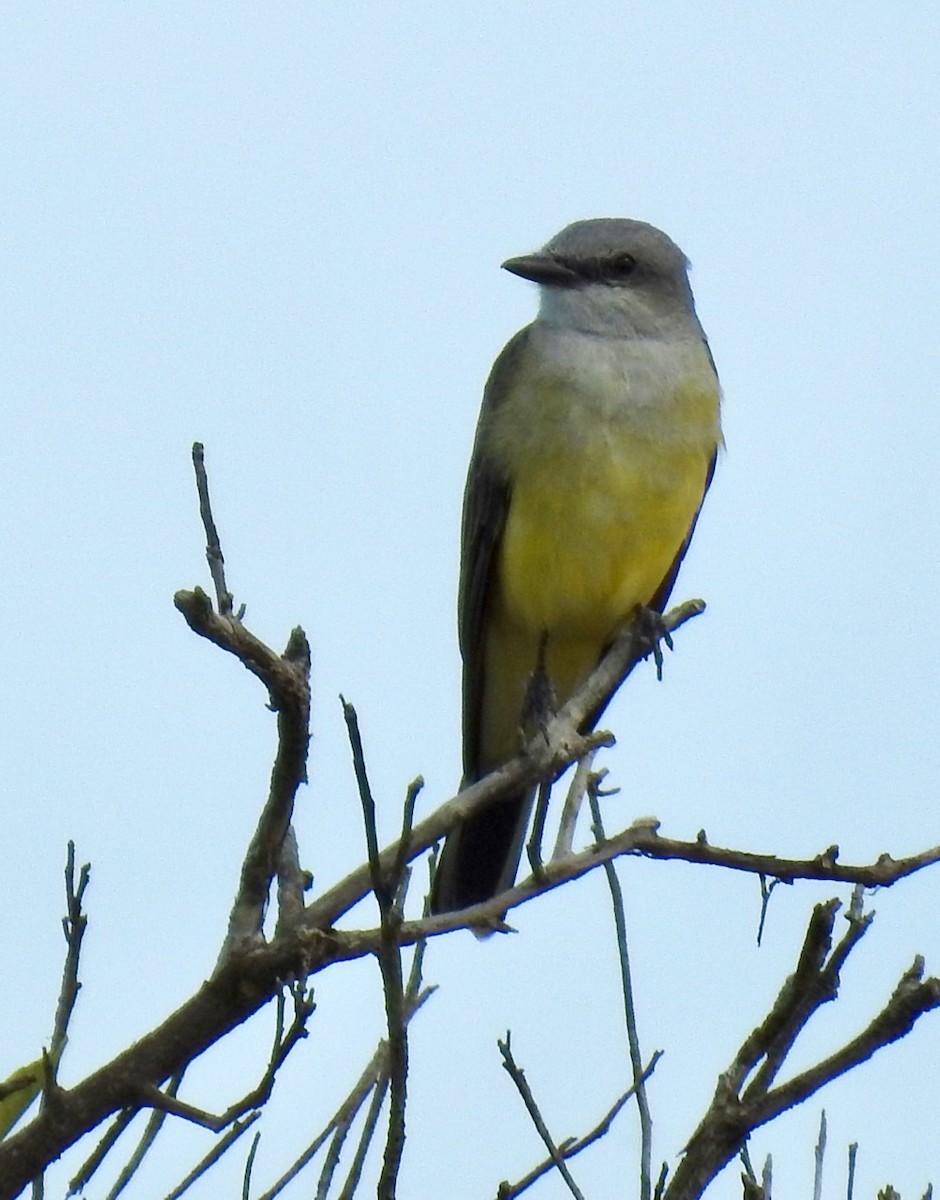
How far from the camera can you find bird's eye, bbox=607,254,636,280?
26.9ft

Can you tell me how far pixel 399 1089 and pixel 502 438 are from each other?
4503 mm

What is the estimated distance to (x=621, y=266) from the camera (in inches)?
325

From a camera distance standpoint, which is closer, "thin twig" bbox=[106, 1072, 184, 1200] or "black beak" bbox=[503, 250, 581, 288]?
"thin twig" bbox=[106, 1072, 184, 1200]

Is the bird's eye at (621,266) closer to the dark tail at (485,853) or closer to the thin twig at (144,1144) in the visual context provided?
the dark tail at (485,853)

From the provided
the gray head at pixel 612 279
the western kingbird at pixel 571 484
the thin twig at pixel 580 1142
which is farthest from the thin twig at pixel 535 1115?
the gray head at pixel 612 279

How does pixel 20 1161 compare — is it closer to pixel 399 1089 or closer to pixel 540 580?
pixel 399 1089

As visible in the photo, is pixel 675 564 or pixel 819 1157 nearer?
pixel 819 1157

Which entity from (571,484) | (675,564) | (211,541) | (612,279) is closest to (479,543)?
(571,484)

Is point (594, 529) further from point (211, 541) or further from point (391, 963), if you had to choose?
point (391, 963)

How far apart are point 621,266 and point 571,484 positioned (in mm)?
1569

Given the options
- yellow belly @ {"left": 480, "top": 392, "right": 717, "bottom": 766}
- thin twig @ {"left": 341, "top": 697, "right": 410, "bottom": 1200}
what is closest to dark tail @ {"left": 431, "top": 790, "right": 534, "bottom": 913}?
yellow belly @ {"left": 480, "top": 392, "right": 717, "bottom": 766}

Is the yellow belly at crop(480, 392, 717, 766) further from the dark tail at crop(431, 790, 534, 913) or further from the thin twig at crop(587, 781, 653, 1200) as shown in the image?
the thin twig at crop(587, 781, 653, 1200)

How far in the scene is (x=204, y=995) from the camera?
389 centimetres

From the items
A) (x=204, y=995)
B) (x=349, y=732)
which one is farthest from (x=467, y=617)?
(x=349, y=732)
